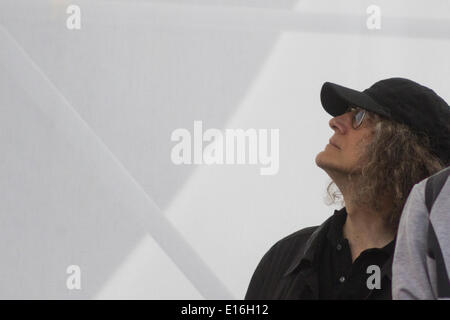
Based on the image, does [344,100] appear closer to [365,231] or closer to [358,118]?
[358,118]

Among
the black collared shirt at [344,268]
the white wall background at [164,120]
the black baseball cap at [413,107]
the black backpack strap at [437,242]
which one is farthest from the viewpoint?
the white wall background at [164,120]

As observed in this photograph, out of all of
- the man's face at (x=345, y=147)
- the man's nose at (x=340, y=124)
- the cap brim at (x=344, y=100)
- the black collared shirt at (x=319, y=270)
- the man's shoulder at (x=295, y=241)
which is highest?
the cap brim at (x=344, y=100)

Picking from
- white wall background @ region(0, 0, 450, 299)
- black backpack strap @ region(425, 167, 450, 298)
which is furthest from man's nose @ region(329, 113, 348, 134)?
black backpack strap @ region(425, 167, 450, 298)

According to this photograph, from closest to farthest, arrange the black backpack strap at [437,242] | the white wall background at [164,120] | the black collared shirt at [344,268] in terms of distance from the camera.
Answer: the black backpack strap at [437,242] → the black collared shirt at [344,268] → the white wall background at [164,120]

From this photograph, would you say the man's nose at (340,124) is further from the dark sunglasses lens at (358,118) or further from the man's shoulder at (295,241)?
the man's shoulder at (295,241)

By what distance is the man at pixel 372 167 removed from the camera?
143 cm

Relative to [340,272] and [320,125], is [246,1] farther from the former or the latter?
[340,272]

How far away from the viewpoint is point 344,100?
148cm

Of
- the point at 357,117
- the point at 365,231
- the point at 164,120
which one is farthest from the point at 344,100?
the point at 164,120

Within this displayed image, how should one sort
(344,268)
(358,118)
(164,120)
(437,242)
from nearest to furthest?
(437,242)
(344,268)
(358,118)
(164,120)

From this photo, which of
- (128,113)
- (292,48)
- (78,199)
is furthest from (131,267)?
(292,48)

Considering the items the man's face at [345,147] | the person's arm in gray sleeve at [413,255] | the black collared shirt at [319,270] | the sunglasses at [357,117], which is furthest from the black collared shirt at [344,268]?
the person's arm in gray sleeve at [413,255]

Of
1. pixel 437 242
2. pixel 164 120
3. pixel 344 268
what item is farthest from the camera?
pixel 164 120

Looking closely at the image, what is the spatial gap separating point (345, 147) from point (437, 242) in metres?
0.68
